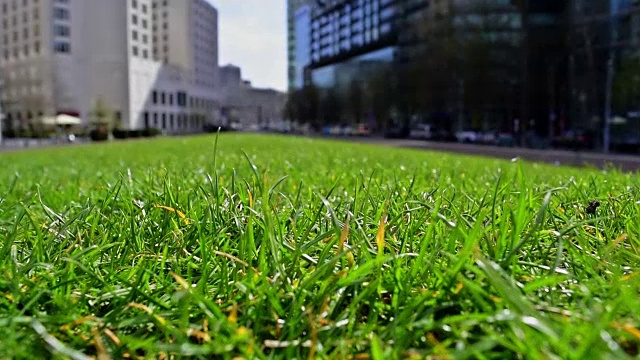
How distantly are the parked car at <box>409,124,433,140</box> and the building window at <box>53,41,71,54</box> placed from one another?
6326cm

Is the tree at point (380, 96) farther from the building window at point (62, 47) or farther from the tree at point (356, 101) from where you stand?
the building window at point (62, 47)

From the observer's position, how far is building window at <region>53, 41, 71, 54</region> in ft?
310

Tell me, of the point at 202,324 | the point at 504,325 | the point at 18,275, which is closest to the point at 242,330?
the point at 202,324

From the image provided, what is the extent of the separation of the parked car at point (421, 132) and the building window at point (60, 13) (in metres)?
64.8

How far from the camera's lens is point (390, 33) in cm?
9362

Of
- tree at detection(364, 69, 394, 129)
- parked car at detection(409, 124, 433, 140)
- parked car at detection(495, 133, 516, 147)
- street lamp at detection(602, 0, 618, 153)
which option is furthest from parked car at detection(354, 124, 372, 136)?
street lamp at detection(602, 0, 618, 153)

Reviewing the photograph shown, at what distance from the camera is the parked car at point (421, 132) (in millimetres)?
64438

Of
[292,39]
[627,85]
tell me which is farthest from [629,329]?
[292,39]

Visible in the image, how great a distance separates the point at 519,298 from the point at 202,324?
2.21ft

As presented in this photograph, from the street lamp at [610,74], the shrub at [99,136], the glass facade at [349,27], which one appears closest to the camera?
the street lamp at [610,74]

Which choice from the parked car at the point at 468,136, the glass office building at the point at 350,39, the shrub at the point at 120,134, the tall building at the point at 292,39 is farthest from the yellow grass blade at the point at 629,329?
the tall building at the point at 292,39

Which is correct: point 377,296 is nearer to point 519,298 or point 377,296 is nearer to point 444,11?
point 519,298

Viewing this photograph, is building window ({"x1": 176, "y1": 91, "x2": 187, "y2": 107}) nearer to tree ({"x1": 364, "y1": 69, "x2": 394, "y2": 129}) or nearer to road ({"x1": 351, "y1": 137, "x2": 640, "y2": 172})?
tree ({"x1": 364, "y1": 69, "x2": 394, "y2": 129})

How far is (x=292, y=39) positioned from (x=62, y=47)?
298 ft
